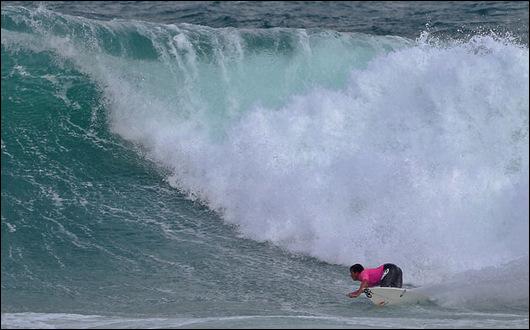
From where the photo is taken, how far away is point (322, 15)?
27406mm

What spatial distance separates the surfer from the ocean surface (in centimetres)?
34

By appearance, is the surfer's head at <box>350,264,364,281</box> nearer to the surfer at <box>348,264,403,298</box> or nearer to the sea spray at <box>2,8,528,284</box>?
the surfer at <box>348,264,403,298</box>

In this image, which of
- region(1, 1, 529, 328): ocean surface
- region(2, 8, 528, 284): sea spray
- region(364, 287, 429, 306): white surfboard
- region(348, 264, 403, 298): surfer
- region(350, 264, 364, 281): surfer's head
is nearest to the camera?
region(364, 287, 429, 306): white surfboard

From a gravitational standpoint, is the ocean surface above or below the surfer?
above

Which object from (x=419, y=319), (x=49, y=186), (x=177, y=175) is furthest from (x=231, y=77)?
(x=419, y=319)

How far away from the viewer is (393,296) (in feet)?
42.1

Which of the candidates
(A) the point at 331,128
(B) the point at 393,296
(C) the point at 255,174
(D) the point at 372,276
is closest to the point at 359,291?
(D) the point at 372,276

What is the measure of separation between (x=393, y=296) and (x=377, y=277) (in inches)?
19.1

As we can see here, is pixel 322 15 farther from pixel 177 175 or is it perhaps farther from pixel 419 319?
pixel 419 319

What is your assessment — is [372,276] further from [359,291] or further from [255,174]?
[255,174]

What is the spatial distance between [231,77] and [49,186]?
5.60 metres

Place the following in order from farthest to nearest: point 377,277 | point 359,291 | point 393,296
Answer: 1. point 377,277
2. point 359,291
3. point 393,296

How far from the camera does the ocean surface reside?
13000 millimetres

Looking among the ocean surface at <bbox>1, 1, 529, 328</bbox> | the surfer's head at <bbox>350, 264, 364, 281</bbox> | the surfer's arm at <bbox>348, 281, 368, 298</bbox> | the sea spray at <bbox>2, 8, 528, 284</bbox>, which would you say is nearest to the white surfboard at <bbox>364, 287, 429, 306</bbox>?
the surfer's arm at <bbox>348, 281, 368, 298</bbox>
